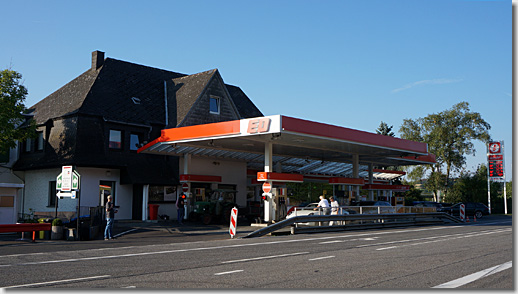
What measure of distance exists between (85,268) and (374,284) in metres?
6.33

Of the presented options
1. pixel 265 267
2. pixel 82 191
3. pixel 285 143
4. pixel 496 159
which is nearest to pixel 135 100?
pixel 82 191

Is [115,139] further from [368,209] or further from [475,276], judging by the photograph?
[475,276]

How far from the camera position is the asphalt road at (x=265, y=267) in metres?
8.99

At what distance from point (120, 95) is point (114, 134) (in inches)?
138

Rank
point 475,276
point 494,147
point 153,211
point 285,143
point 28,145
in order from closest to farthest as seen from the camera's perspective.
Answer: point 475,276 → point 285,143 → point 153,211 → point 28,145 → point 494,147

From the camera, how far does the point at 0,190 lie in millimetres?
22734

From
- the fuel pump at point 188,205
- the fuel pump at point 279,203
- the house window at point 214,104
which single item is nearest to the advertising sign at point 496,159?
the house window at point 214,104

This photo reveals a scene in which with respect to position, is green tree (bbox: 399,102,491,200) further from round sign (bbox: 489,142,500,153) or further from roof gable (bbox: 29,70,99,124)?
roof gable (bbox: 29,70,99,124)

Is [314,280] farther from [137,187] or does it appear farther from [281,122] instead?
[137,187]

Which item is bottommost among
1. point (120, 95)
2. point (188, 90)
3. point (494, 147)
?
point (494, 147)

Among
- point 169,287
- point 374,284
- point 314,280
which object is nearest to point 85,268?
point 169,287

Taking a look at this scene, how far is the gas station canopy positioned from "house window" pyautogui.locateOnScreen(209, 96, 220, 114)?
3.25 meters

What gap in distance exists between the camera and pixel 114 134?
31.7m

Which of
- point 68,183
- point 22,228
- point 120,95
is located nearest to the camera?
point 22,228
